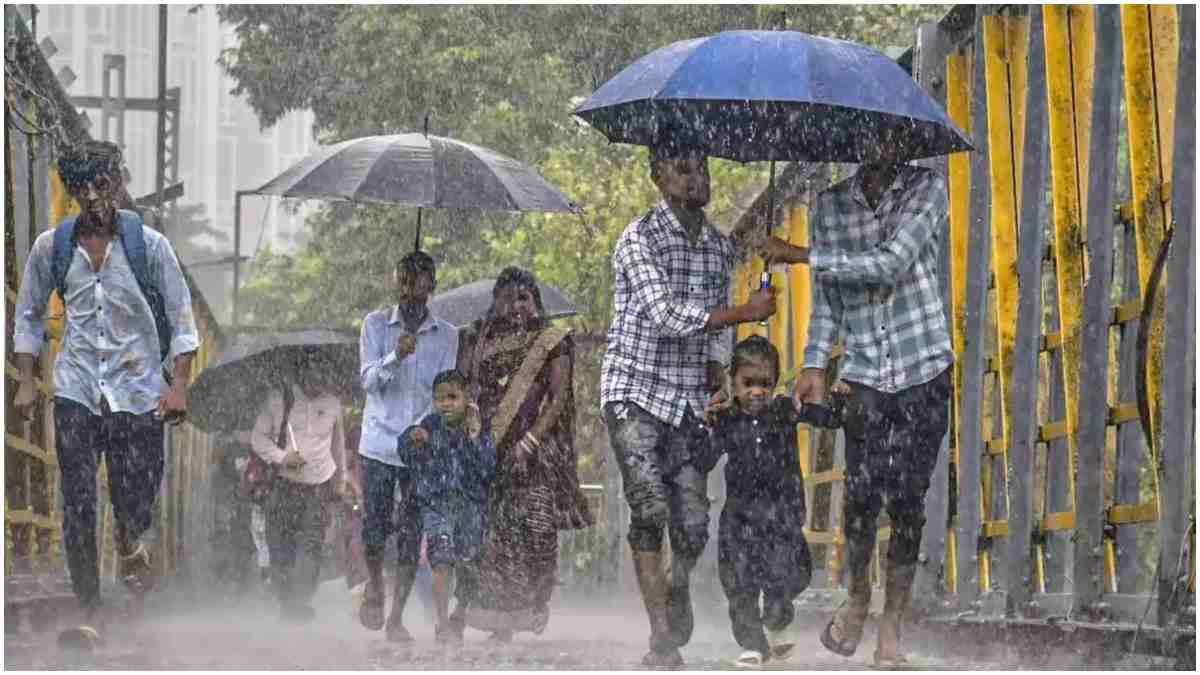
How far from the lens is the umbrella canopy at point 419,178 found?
33.9 ft

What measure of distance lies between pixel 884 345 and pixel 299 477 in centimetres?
620

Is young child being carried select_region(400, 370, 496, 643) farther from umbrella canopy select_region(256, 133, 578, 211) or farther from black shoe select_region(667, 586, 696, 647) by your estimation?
black shoe select_region(667, 586, 696, 647)

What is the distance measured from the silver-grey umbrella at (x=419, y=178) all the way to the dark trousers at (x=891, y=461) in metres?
2.86

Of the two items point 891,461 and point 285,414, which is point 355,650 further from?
point 285,414

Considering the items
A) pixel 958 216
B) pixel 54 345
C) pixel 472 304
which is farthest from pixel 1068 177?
pixel 472 304

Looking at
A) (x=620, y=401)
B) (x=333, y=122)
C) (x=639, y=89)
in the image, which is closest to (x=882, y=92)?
(x=639, y=89)

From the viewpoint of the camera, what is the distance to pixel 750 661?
8.16 meters

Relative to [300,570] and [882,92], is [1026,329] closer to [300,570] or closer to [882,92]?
[882,92]

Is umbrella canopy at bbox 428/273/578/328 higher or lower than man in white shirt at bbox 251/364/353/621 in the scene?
higher

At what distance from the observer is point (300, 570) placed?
44.8 ft

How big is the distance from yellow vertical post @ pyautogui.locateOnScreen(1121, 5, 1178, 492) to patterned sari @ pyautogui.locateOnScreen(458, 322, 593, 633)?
2.71m

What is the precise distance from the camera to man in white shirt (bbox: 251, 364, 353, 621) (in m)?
13.3

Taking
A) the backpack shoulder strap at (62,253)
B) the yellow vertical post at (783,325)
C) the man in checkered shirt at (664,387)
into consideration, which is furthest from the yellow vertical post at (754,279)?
the backpack shoulder strap at (62,253)

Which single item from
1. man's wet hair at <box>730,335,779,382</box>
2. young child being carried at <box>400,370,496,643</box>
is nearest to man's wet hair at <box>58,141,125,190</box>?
young child being carried at <box>400,370,496,643</box>
